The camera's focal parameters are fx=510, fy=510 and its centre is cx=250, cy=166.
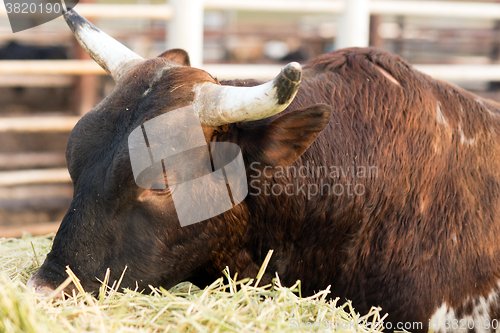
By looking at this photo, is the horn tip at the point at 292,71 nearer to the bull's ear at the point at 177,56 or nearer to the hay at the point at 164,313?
the hay at the point at 164,313

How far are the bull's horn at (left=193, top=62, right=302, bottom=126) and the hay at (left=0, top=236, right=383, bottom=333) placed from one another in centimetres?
68

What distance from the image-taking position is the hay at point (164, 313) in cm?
171

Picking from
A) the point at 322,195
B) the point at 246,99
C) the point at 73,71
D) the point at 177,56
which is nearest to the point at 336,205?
the point at 322,195

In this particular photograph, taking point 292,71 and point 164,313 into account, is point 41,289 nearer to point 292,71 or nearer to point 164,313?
point 164,313

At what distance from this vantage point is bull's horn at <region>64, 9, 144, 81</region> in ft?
8.23

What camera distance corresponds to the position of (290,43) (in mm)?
16500

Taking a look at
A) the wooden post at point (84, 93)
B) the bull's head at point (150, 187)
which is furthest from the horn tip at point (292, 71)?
the wooden post at point (84, 93)

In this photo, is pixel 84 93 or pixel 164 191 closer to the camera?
pixel 164 191

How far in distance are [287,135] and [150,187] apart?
1.94ft

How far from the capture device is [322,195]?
2.31m

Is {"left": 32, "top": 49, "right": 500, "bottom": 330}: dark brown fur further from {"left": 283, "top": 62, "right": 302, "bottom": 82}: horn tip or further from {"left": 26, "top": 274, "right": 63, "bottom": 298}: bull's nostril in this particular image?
{"left": 283, "top": 62, "right": 302, "bottom": 82}: horn tip

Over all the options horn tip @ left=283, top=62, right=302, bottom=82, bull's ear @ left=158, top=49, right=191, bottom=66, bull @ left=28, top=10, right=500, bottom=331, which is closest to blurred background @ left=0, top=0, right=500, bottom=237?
bull's ear @ left=158, top=49, right=191, bottom=66

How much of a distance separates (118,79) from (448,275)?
1792 millimetres

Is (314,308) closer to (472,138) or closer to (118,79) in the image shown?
(472,138)
